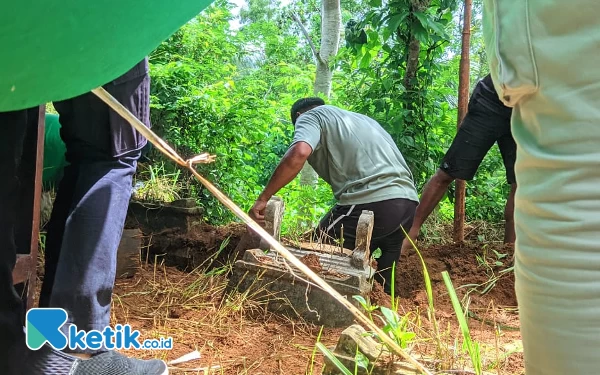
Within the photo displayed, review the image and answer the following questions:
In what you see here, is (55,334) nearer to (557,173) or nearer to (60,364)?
(60,364)

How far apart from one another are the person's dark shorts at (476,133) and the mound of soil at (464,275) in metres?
0.61

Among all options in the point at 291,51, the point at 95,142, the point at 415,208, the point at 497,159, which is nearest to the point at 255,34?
the point at 291,51

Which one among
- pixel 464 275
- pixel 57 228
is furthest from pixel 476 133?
pixel 57 228

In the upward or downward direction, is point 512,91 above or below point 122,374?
above

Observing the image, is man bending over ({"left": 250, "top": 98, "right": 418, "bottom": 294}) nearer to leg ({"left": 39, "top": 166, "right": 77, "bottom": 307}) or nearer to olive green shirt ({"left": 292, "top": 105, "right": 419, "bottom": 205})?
olive green shirt ({"left": 292, "top": 105, "right": 419, "bottom": 205})

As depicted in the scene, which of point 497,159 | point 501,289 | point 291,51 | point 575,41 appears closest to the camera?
point 575,41

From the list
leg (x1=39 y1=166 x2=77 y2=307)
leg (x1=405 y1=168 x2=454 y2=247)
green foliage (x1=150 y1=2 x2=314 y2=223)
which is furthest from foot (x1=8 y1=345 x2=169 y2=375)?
green foliage (x1=150 y1=2 x2=314 y2=223)

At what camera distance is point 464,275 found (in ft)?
9.78

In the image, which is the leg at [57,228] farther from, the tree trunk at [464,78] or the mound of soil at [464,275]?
the tree trunk at [464,78]

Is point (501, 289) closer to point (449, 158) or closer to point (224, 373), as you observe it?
point (449, 158)

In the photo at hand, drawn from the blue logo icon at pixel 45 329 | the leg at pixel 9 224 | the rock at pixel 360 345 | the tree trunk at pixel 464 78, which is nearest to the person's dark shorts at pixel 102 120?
the leg at pixel 9 224

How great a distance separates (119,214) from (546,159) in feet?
3.49

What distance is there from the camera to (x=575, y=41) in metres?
0.67

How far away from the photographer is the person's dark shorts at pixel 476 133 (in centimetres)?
271
